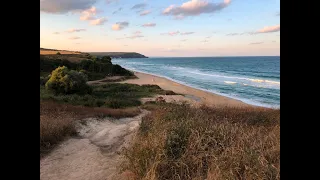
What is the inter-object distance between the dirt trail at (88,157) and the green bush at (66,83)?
14.2 m

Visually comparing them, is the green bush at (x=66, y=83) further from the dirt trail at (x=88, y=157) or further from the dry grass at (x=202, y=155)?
the dry grass at (x=202, y=155)

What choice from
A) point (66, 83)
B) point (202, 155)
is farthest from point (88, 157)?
point (66, 83)

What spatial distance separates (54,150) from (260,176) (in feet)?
18.0

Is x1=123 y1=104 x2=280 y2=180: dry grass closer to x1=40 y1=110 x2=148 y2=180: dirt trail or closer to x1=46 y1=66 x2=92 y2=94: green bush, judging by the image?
x1=40 y1=110 x2=148 y2=180: dirt trail

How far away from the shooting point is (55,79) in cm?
2430

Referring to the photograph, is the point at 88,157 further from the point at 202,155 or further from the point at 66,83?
the point at 66,83

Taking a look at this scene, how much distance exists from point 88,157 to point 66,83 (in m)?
18.0

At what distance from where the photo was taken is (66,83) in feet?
78.2

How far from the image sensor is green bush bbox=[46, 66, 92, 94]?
23781mm

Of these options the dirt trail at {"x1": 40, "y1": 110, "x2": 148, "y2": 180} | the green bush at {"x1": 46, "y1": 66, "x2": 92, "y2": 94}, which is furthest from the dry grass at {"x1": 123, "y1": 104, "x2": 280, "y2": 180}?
the green bush at {"x1": 46, "y1": 66, "x2": 92, "y2": 94}

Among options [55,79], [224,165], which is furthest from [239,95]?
[224,165]

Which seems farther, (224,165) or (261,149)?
(261,149)

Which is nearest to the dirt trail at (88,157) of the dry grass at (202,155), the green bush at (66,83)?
the dry grass at (202,155)
